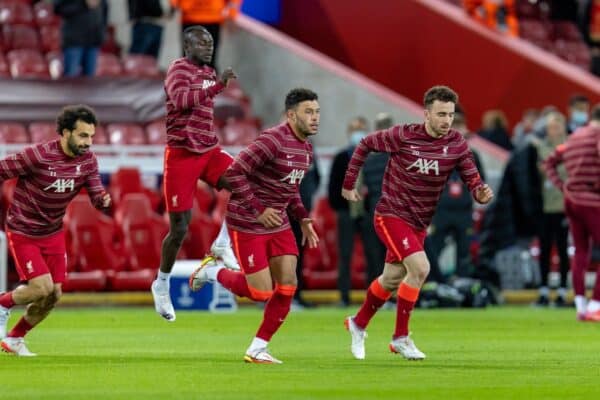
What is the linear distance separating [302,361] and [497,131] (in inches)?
554

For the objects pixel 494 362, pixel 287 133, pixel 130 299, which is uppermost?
pixel 287 133

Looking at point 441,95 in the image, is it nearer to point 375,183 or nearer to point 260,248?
point 260,248

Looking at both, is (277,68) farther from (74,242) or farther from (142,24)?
(74,242)

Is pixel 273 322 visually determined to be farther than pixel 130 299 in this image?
No

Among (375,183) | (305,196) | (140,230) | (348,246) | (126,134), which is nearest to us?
(305,196)

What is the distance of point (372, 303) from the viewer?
1363cm

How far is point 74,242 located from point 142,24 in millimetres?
5191

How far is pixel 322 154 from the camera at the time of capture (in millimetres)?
25531

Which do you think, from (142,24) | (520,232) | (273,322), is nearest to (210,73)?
(273,322)

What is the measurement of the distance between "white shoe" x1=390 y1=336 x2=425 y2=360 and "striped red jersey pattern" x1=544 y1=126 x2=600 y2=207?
6.69m

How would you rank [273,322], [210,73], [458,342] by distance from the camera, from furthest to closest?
[458,342] → [210,73] → [273,322]

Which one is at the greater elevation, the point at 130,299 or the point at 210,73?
the point at 210,73

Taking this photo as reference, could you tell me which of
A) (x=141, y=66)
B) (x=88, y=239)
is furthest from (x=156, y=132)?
(x=88, y=239)

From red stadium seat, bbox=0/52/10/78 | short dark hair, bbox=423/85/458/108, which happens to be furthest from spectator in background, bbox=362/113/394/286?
short dark hair, bbox=423/85/458/108
